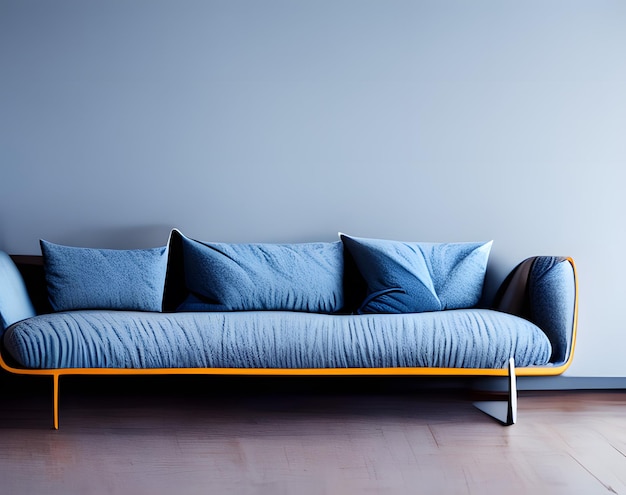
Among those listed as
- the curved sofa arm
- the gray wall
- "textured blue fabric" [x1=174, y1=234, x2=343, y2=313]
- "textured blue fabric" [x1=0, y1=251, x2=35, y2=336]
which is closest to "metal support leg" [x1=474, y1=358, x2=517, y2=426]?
the curved sofa arm

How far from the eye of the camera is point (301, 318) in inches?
98.3

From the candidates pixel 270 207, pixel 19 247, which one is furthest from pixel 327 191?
pixel 19 247

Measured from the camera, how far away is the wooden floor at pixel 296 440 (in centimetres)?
187

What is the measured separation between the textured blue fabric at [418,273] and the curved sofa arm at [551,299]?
190mm

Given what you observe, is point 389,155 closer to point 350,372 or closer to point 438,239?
point 438,239

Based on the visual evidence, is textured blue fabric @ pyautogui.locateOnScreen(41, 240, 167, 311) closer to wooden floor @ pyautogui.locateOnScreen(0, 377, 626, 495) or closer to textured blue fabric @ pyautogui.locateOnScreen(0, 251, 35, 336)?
textured blue fabric @ pyautogui.locateOnScreen(0, 251, 35, 336)

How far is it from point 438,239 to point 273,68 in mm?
1218

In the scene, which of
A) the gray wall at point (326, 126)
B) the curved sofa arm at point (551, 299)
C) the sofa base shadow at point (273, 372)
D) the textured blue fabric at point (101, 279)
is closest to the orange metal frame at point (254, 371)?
the sofa base shadow at point (273, 372)

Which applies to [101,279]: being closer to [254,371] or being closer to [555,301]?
[254,371]

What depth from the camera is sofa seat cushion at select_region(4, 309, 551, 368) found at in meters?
2.33

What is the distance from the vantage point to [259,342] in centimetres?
240

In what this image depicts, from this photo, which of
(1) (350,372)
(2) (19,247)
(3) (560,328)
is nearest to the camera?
(1) (350,372)

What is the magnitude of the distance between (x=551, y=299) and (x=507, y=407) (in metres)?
0.50

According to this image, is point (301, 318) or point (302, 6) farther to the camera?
point (302, 6)
